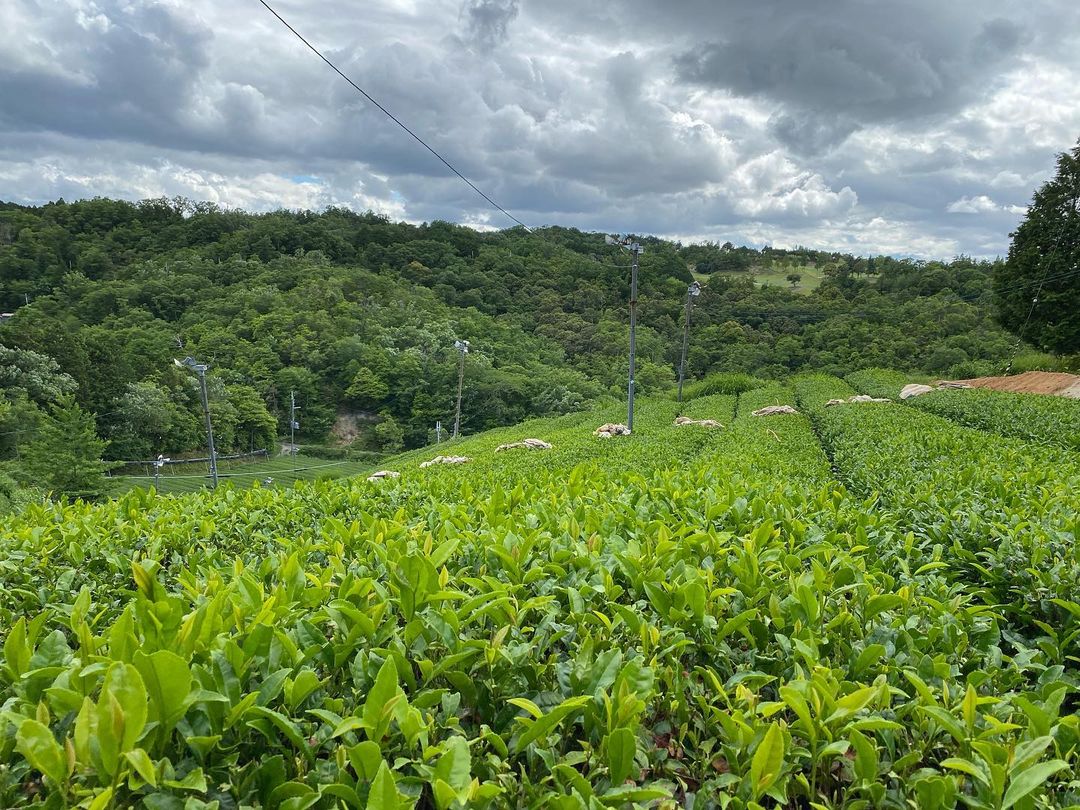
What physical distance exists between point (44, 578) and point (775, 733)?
338 cm

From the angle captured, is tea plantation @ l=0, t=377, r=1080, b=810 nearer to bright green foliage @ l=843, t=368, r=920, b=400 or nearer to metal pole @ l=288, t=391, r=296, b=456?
bright green foliage @ l=843, t=368, r=920, b=400

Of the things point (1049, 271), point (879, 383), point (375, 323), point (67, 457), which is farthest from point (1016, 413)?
point (375, 323)

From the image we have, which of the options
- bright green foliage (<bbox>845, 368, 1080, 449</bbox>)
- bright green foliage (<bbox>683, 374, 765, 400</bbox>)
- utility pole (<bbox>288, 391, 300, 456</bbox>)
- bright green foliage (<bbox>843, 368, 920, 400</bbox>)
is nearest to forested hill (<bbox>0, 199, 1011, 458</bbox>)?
utility pole (<bbox>288, 391, 300, 456</bbox>)

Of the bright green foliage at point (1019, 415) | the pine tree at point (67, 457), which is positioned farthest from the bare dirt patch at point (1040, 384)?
the pine tree at point (67, 457)

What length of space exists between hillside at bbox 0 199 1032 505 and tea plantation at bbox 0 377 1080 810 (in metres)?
37.8

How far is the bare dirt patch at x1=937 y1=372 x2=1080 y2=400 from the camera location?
2125cm

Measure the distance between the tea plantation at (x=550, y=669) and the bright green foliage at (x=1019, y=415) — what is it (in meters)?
7.96

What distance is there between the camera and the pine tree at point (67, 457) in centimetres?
3161

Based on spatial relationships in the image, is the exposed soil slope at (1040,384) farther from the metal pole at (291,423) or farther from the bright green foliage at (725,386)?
the metal pole at (291,423)

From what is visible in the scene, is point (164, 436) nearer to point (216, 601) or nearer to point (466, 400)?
point (466, 400)

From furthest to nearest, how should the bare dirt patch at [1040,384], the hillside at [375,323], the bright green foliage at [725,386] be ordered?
the hillside at [375,323], the bright green foliage at [725,386], the bare dirt patch at [1040,384]

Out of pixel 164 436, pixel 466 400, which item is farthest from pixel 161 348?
pixel 466 400

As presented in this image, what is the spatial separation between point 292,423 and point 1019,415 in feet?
171

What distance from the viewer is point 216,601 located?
1.80m
